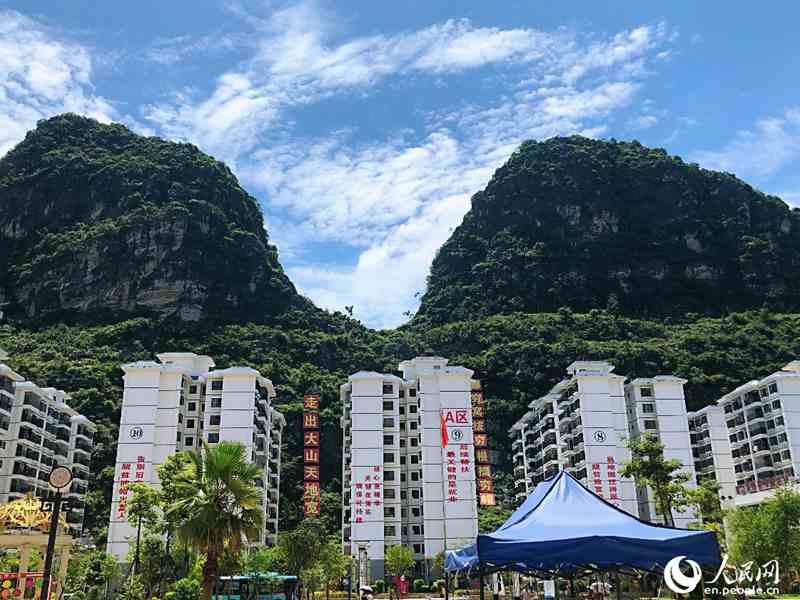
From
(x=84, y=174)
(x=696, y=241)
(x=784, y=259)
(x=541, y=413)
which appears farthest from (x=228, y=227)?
(x=784, y=259)

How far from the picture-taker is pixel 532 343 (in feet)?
305

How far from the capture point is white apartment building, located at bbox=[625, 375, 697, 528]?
2454 inches

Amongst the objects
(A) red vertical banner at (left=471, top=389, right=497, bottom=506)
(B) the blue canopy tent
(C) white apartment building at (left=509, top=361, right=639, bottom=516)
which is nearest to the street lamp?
(B) the blue canopy tent

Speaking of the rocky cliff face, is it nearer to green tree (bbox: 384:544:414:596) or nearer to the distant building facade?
the distant building facade

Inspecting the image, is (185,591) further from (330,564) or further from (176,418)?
(176,418)

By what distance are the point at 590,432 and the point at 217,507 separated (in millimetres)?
45687

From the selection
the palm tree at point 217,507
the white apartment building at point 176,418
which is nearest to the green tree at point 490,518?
the white apartment building at point 176,418

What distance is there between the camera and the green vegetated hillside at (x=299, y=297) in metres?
85.8

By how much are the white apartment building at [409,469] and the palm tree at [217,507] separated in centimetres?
3768

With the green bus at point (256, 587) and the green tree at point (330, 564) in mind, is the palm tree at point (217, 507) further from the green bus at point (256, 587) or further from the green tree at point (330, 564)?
the green tree at point (330, 564)

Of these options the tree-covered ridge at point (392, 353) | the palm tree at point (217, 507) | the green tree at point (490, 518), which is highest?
the tree-covered ridge at point (392, 353)

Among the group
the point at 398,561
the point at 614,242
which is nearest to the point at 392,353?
the point at 614,242

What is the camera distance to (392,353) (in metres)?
98.8

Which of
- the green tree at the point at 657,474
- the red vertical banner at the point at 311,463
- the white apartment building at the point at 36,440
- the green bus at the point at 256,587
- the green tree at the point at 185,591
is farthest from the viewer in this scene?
the red vertical banner at the point at 311,463
